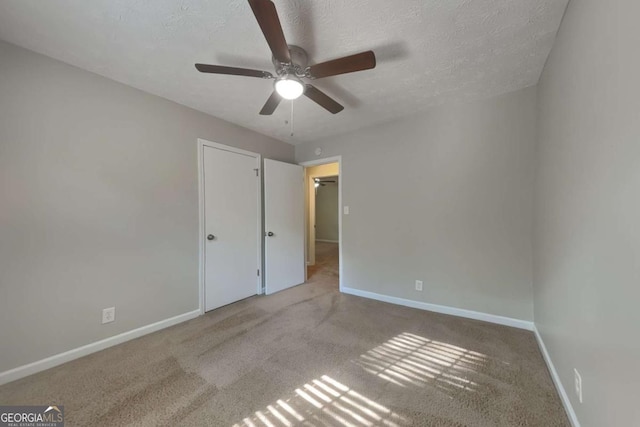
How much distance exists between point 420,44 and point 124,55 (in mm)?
2244

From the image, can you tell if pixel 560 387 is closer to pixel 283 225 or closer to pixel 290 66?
pixel 290 66

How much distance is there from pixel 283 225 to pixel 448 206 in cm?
231

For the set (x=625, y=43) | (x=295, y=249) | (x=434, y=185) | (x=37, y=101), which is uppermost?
(x=37, y=101)

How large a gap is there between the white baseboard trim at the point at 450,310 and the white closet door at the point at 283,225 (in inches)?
38.7

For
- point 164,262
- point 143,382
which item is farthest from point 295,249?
point 143,382

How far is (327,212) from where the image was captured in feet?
30.6

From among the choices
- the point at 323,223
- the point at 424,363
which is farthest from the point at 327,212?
the point at 424,363

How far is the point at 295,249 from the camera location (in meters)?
3.86

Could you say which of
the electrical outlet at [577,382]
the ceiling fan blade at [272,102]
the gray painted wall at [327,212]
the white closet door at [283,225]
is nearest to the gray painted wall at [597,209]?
the electrical outlet at [577,382]

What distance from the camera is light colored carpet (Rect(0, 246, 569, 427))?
1.39m

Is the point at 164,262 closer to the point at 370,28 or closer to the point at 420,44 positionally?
the point at 370,28

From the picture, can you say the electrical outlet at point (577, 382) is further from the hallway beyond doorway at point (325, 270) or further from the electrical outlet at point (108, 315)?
the electrical outlet at point (108, 315)

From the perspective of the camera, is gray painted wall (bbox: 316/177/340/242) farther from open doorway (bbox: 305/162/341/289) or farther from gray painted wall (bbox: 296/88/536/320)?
gray painted wall (bbox: 296/88/536/320)

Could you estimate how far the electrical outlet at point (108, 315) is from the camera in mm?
2088
